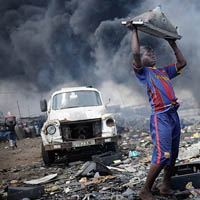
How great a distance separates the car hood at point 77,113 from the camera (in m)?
5.60

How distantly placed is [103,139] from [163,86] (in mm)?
3249

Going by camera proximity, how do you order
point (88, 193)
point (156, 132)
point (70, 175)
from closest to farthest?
1. point (156, 132)
2. point (88, 193)
3. point (70, 175)

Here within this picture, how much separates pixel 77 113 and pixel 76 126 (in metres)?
0.35

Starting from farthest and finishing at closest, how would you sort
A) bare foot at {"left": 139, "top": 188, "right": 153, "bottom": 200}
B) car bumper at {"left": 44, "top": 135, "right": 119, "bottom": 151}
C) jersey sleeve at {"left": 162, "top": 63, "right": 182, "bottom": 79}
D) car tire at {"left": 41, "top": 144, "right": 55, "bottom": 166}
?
car tire at {"left": 41, "top": 144, "right": 55, "bottom": 166} → car bumper at {"left": 44, "top": 135, "right": 119, "bottom": 151} → jersey sleeve at {"left": 162, "top": 63, "right": 182, "bottom": 79} → bare foot at {"left": 139, "top": 188, "right": 153, "bottom": 200}

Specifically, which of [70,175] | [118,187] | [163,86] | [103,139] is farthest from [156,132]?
[103,139]

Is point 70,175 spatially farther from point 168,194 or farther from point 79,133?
point 168,194

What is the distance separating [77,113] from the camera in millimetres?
5746

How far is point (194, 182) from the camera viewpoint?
2576mm

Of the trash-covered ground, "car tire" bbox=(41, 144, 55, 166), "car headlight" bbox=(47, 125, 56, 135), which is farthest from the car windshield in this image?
the trash-covered ground

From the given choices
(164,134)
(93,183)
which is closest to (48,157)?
(93,183)

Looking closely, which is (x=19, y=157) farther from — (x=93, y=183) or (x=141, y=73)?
(x=141, y=73)

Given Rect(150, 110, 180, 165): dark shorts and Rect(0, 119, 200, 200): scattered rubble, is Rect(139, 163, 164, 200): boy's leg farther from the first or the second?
Rect(0, 119, 200, 200): scattered rubble

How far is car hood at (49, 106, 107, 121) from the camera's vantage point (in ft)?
18.4

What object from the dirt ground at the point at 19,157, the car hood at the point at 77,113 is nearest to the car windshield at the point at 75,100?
the car hood at the point at 77,113
